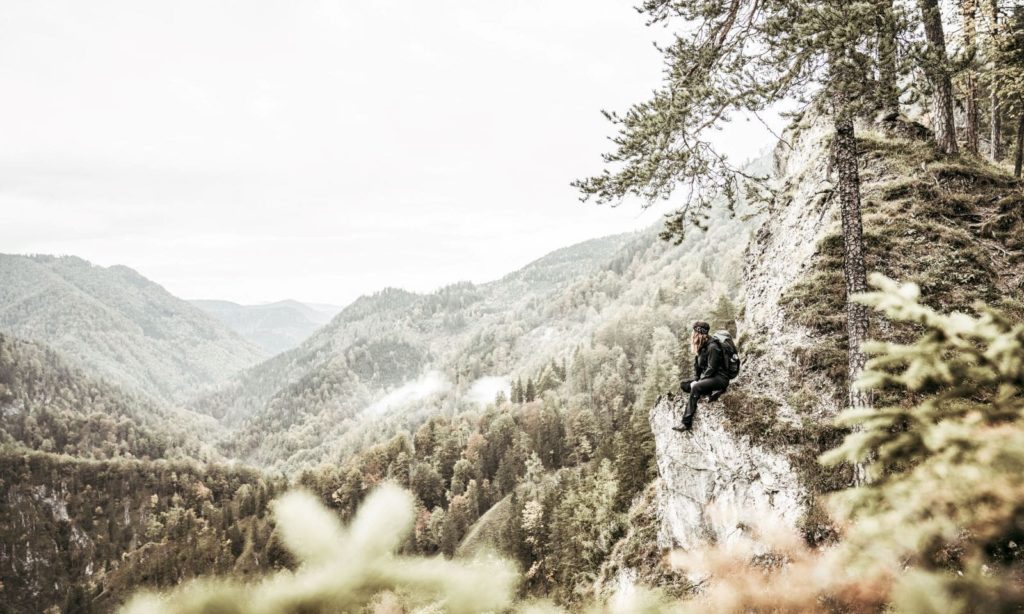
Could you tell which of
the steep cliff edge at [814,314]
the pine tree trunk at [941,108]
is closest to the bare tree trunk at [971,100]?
the pine tree trunk at [941,108]

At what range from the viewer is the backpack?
1152 cm

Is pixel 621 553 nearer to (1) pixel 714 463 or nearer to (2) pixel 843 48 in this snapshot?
(1) pixel 714 463

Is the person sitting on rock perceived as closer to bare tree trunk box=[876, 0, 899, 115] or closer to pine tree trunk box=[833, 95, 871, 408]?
pine tree trunk box=[833, 95, 871, 408]

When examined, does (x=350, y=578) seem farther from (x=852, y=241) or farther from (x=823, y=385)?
(x=823, y=385)

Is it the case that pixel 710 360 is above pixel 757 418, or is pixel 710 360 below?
above

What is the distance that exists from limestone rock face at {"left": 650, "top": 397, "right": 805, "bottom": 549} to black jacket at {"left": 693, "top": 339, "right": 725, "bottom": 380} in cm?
184

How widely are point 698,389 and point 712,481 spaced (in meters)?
2.80

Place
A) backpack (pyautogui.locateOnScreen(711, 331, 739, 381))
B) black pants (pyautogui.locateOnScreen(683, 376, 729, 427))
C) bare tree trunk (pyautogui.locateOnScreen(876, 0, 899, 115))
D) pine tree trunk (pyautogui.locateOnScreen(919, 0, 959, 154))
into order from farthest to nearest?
pine tree trunk (pyautogui.locateOnScreen(919, 0, 959, 154)) → black pants (pyautogui.locateOnScreen(683, 376, 729, 427)) → backpack (pyautogui.locateOnScreen(711, 331, 739, 381)) → bare tree trunk (pyautogui.locateOnScreen(876, 0, 899, 115))

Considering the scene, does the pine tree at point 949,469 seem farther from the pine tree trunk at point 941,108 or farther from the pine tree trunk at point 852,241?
the pine tree trunk at point 941,108

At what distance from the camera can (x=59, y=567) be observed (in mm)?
159250

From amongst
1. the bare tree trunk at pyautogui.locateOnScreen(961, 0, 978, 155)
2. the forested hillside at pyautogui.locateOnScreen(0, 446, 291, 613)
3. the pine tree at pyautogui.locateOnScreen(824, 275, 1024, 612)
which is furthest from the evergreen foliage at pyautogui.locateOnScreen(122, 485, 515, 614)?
the forested hillside at pyautogui.locateOnScreen(0, 446, 291, 613)

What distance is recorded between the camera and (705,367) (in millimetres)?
12078

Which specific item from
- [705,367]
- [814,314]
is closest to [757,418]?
[705,367]

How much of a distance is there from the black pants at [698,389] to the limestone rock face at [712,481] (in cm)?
55
